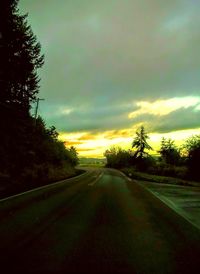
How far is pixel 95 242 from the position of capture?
8594 mm

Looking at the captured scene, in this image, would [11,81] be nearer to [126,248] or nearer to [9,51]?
[9,51]

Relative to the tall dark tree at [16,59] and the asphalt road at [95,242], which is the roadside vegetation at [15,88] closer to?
the tall dark tree at [16,59]

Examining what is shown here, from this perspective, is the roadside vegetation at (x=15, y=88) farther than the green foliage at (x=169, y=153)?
No

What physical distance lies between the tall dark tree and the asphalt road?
1966 cm

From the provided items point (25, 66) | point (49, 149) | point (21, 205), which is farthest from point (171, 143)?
point (21, 205)

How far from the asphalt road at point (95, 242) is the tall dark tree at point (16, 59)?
19.7m

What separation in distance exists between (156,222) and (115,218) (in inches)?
53.2

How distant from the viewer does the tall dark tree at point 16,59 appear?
103ft

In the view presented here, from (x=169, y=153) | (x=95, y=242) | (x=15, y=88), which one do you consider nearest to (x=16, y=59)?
(x=15, y=88)

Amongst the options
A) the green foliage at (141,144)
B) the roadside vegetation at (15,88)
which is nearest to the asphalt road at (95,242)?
the roadside vegetation at (15,88)

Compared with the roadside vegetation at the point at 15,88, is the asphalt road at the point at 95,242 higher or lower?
lower

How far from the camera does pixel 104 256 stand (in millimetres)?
7293

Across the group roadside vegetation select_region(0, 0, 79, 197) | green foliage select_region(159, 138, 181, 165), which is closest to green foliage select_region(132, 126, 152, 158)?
green foliage select_region(159, 138, 181, 165)

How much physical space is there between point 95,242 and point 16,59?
26.6 meters
